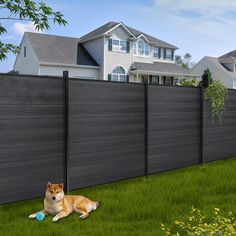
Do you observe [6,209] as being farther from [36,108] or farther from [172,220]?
[172,220]

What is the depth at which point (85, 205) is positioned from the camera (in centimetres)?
496

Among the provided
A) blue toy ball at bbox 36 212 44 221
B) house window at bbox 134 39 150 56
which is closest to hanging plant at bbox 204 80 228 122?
blue toy ball at bbox 36 212 44 221

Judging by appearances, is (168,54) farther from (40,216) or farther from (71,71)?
(40,216)

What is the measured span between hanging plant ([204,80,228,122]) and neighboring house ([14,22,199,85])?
71.7ft

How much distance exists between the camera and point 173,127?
783 centimetres

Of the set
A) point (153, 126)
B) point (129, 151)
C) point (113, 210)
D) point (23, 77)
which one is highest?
point (23, 77)

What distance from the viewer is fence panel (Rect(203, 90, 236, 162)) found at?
347 inches

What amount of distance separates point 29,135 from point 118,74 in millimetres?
27672

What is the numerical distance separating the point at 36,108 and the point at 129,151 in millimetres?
2169

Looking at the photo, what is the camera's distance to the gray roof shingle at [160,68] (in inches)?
1312

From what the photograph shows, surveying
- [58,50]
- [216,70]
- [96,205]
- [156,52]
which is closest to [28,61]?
[58,50]

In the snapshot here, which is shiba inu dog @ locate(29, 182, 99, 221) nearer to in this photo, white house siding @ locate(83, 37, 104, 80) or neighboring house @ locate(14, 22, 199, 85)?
neighboring house @ locate(14, 22, 199, 85)

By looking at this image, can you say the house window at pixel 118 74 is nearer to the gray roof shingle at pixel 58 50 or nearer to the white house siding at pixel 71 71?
the white house siding at pixel 71 71

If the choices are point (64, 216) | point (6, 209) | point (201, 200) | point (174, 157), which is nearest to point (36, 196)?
point (6, 209)
